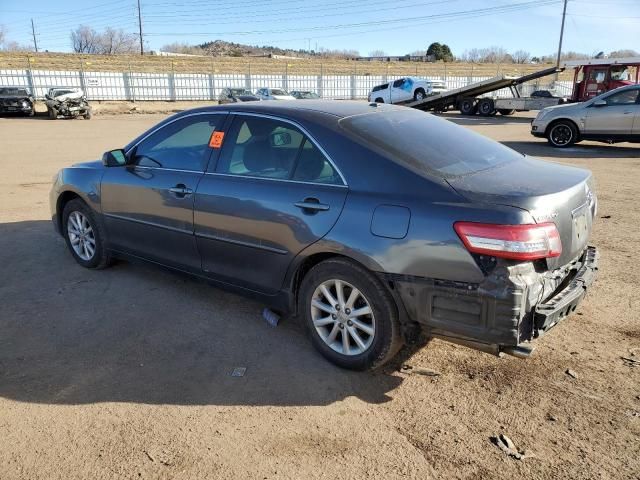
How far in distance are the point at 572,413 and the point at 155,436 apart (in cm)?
229

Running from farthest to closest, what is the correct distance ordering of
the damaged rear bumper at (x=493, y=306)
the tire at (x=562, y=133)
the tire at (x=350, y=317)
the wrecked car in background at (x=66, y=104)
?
the wrecked car in background at (x=66, y=104), the tire at (x=562, y=133), the tire at (x=350, y=317), the damaged rear bumper at (x=493, y=306)

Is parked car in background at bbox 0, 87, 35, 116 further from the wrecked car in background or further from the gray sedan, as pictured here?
the gray sedan

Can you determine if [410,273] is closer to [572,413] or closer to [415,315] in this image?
[415,315]

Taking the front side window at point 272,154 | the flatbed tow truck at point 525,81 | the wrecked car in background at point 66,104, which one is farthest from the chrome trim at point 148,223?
the wrecked car in background at point 66,104

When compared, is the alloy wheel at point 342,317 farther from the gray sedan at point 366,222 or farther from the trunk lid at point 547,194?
the trunk lid at point 547,194

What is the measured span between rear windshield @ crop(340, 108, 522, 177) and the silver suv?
11.5 m

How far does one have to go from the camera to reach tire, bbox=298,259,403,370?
10.4 feet

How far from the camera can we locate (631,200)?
8.22 meters

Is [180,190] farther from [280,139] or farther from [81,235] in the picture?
[81,235]

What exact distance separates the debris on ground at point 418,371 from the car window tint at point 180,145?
2104 mm

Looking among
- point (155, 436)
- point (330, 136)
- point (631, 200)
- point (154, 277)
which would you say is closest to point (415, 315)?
point (330, 136)

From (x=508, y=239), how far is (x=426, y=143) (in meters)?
1.06

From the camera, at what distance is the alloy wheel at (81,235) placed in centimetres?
523

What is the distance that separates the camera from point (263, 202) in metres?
3.63
